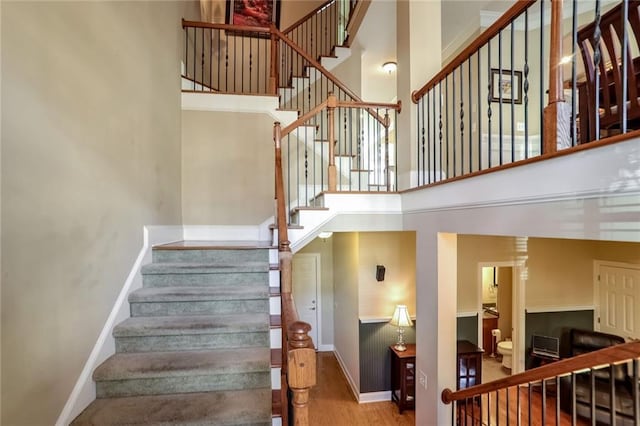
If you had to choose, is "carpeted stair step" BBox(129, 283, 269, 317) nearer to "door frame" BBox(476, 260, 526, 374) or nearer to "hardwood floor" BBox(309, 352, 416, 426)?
"hardwood floor" BBox(309, 352, 416, 426)

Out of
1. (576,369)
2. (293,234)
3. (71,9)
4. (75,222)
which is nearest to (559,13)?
(576,369)

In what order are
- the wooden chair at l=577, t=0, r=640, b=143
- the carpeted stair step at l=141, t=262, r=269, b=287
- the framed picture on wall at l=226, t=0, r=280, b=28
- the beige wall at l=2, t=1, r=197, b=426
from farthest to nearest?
the framed picture on wall at l=226, t=0, r=280, b=28, the carpeted stair step at l=141, t=262, r=269, b=287, the wooden chair at l=577, t=0, r=640, b=143, the beige wall at l=2, t=1, r=197, b=426

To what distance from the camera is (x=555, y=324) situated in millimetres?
4863

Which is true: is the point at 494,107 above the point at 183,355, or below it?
above

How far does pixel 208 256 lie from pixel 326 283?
4173 millimetres

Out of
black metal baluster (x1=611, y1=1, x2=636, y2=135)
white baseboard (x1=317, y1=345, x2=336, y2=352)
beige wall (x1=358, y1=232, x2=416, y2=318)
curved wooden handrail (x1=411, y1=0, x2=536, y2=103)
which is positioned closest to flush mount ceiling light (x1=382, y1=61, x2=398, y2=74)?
curved wooden handrail (x1=411, y1=0, x2=536, y2=103)

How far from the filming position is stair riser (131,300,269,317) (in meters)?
2.29

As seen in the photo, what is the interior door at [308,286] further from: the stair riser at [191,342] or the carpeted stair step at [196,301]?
the stair riser at [191,342]

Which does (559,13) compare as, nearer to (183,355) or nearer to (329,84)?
(183,355)

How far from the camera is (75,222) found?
1749mm

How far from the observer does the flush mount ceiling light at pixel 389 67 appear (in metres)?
5.06

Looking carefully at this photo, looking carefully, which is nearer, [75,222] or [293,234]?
[75,222]

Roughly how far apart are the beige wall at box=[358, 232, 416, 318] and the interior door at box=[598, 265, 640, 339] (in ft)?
9.58

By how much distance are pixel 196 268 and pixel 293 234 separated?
0.90 metres
